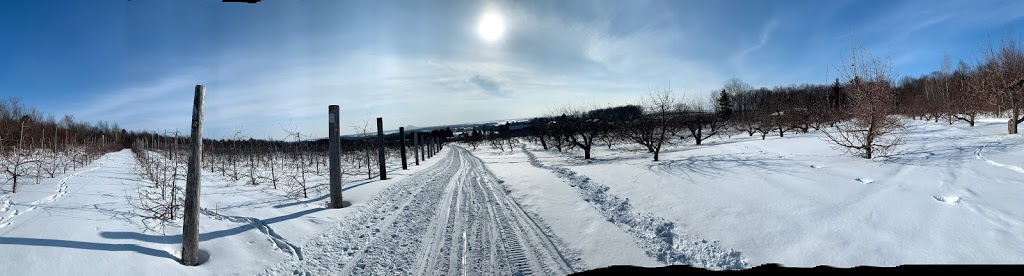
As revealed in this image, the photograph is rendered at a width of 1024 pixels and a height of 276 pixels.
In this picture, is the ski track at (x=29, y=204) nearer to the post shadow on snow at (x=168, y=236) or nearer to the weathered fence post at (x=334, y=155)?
the post shadow on snow at (x=168, y=236)

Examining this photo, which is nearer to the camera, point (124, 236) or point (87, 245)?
point (87, 245)

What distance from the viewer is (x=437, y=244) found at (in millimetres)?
5934

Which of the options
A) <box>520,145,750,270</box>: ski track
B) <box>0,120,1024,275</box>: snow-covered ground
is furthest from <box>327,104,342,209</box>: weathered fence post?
<box>520,145,750,270</box>: ski track

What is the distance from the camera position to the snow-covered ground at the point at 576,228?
475cm

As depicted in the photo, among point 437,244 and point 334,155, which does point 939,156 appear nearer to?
point 437,244

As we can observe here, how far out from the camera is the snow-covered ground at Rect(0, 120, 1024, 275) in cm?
475

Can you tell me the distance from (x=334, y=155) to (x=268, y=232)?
3.04 m

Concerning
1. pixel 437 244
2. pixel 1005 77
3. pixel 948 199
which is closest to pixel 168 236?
pixel 437 244

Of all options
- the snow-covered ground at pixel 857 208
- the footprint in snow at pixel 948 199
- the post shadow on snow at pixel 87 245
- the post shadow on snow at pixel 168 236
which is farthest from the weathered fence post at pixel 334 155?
the footprint in snow at pixel 948 199

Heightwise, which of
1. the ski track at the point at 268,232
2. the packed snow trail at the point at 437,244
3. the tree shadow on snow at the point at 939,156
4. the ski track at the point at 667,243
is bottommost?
the ski track at the point at 667,243

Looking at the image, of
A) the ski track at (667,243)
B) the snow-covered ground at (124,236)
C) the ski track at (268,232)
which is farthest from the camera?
the ski track at (268,232)

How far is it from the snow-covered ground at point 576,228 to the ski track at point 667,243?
3 cm

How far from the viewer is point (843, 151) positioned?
1378 cm

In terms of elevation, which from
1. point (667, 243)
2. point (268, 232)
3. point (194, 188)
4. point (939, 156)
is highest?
point (194, 188)
